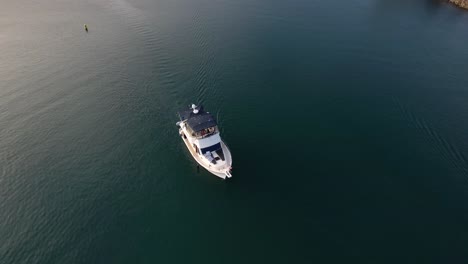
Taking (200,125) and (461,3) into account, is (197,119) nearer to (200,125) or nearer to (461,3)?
(200,125)

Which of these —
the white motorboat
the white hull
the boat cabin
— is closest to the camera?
the white hull

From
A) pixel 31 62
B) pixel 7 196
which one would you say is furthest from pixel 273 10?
pixel 7 196

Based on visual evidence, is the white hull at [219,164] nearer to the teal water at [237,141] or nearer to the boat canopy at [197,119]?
the teal water at [237,141]

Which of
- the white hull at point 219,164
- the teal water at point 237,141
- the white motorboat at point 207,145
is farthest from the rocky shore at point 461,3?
the white hull at point 219,164

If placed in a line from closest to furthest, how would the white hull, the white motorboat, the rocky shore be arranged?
1. the white hull
2. the white motorboat
3. the rocky shore

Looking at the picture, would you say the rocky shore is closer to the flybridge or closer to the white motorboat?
the white motorboat

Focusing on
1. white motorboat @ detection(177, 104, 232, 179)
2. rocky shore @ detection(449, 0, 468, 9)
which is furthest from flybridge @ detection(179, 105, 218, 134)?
rocky shore @ detection(449, 0, 468, 9)
